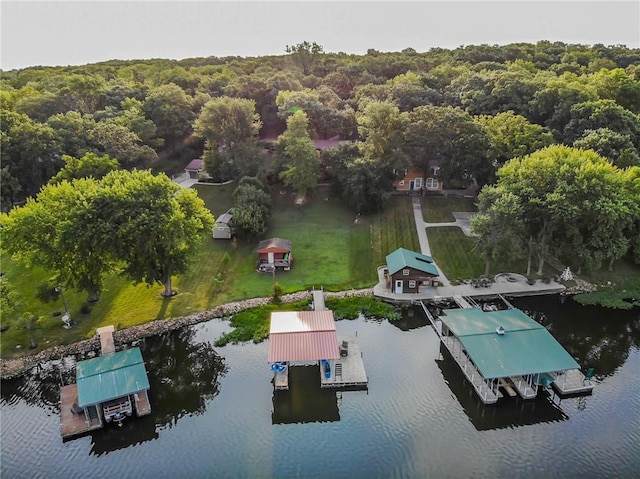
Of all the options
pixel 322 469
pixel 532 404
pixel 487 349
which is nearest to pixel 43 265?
pixel 322 469

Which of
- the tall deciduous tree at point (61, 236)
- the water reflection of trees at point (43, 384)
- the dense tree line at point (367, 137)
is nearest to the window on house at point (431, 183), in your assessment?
the dense tree line at point (367, 137)

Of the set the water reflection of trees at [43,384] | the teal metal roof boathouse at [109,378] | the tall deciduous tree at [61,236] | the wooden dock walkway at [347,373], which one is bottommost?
the water reflection of trees at [43,384]

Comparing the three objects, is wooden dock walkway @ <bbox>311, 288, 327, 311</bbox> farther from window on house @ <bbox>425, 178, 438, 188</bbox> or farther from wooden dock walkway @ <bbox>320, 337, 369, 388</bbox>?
window on house @ <bbox>425, 178, 438, 188</bbox>

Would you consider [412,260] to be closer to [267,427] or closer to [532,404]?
[532,404]

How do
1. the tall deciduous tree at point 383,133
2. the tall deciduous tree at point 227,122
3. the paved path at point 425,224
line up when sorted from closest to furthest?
1. the paved path at point 425,224
2. the tall deciduous tree at point 383,133
3. the tall deciduous tree at point 227,122

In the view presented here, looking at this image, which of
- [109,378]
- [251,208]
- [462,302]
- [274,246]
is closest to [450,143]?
[462,302]

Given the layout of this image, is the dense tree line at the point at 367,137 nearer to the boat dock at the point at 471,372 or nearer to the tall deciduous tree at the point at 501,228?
the tall deciduous tree at the point at 501,228

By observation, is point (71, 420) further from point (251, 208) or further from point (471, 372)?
point (251, 208)
